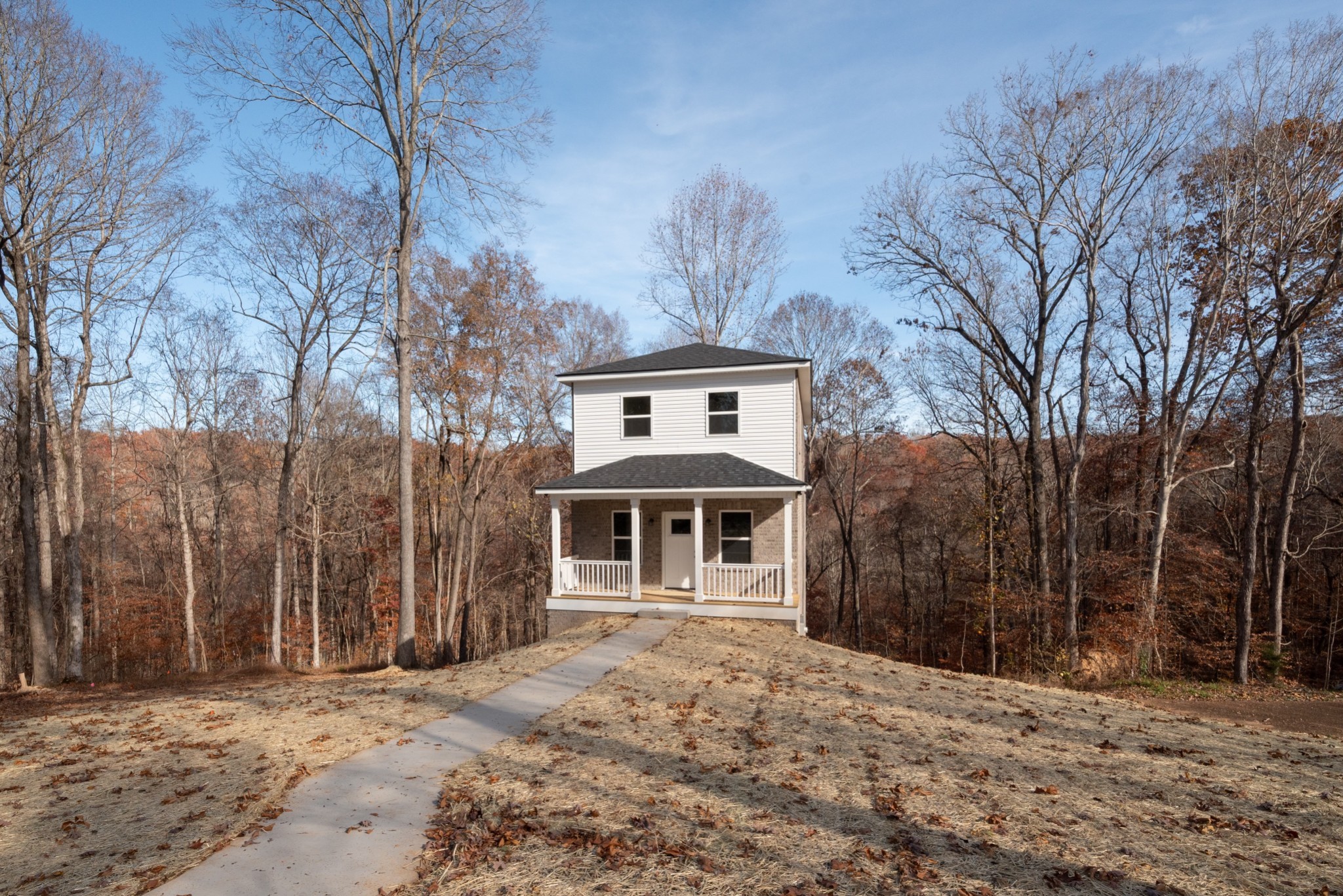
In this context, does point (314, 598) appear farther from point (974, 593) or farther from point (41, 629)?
point (974, 593)

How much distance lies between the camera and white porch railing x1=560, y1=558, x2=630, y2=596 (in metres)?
14.7

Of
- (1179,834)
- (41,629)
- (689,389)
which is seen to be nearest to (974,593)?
(689,389)

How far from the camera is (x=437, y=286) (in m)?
20.9

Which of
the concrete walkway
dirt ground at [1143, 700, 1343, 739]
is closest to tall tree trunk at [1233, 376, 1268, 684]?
dirt ground at [1143, 700, 1343, 739]

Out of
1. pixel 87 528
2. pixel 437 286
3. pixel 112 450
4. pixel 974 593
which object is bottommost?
pixel 974 593

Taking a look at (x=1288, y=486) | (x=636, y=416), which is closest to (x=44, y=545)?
(x=636, y=416)

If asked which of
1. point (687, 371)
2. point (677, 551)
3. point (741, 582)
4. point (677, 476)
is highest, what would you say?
point (687, 371)

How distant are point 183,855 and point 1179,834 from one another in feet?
21.6

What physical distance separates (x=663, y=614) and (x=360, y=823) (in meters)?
9.33

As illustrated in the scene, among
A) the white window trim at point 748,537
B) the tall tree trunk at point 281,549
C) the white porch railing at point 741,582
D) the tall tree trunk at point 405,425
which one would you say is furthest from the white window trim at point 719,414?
the tall tree trunk at point 281,549

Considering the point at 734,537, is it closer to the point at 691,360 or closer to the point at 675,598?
the point at 675,598

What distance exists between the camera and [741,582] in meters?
14.1

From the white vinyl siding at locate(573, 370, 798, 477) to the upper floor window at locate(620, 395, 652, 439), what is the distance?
11cm

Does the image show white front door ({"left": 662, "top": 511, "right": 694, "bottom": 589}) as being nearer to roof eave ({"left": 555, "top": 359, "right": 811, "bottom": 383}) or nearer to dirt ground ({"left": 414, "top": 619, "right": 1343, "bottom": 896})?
roof eave ({"left": 555, "top": 359, "right": 811, "bottom": 383})
